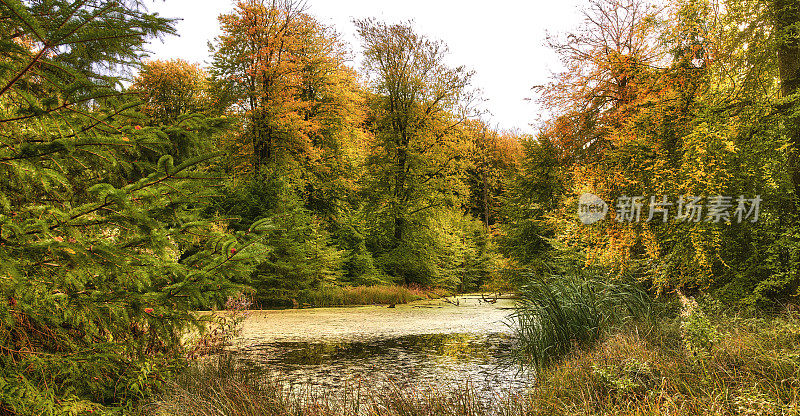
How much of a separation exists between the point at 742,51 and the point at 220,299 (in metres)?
7.34

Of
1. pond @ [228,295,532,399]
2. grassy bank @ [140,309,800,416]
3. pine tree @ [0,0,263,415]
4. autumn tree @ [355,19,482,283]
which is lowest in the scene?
pond @ [228,295,532,399]

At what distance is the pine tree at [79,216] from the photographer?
2172mm

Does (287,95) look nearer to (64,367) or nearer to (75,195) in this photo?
(75,195)

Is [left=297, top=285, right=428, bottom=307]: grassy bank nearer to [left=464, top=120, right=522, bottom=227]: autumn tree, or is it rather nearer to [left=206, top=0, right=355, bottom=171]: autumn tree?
[left=206, top=0, right=355, bottom=171]: autumn tree

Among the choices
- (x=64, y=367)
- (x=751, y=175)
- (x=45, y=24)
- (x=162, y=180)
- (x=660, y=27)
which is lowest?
(x=64, y=367)

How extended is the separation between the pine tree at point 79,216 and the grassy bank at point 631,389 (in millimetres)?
829

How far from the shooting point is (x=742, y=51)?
21.7 ft

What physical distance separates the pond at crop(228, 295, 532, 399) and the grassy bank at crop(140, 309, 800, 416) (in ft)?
1.09

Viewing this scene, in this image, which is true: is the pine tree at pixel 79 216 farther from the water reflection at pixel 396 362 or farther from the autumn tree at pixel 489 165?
the autumn tree at pixel 489 165

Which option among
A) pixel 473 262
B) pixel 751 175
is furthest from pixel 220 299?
pixel 473 262

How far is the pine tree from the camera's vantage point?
2.17 metres

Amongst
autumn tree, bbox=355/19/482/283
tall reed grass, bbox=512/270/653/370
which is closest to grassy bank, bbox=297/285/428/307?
autumn tree, bbox=355/19/482/283

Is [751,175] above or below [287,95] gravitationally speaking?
below

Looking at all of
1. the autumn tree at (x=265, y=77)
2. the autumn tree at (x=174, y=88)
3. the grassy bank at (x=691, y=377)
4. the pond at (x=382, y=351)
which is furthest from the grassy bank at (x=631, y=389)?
the autumn tree at (x=174, y=88)
